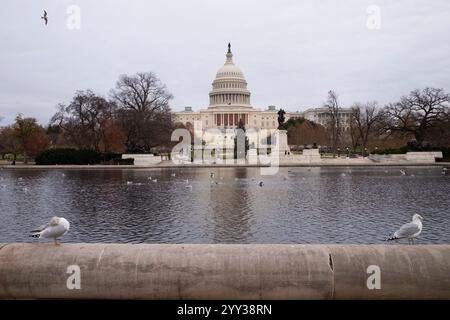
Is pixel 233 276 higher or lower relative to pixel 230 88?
lower

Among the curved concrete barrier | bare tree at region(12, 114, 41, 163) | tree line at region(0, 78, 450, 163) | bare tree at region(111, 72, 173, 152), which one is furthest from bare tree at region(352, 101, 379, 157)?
the curved concrete barrier

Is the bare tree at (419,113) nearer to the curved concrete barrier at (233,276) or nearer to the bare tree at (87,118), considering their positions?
the bare tree at (87,118)

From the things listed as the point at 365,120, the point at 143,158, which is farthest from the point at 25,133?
the point at 365,120

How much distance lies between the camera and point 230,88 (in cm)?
→ 14712

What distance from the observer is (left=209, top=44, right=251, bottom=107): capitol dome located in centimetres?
14662

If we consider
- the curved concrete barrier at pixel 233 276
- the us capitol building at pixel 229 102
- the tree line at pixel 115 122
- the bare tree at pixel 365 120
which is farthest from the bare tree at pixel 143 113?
the us capitol building at pixel 229 102

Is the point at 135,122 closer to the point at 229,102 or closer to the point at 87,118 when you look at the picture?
the point at 87,118

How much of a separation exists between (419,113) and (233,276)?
64.2 metres

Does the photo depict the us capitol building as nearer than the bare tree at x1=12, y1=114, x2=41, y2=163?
No

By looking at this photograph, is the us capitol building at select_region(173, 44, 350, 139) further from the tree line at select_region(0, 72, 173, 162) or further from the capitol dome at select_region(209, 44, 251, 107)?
the tree line at select_region(0, 72, 173, 162)

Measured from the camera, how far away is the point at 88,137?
59531 millimetres

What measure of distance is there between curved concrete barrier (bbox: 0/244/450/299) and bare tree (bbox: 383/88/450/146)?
2254 inches
